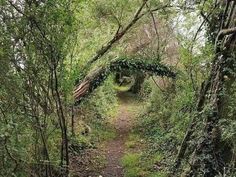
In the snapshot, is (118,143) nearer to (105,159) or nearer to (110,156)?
(110,156)

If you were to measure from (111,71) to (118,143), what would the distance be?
3.11 m

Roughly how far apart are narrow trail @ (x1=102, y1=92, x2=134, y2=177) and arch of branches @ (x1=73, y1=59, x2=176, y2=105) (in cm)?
206

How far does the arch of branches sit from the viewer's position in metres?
13.0

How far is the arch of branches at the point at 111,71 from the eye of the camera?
13016mm

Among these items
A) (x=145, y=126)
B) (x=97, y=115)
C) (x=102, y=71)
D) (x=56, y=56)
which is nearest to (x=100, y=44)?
(x=102, y=71)

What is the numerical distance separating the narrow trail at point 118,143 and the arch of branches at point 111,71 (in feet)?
6.76

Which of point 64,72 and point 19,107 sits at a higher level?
point 64,72

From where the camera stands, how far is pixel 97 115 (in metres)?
15.2

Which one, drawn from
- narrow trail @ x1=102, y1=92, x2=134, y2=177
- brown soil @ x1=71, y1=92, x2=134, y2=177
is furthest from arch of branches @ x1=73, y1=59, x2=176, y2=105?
narrow trail @ x1=102, y1=92, x2=134, y2=177

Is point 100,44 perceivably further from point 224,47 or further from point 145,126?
point 224,47

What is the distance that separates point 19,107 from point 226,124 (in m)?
3.65

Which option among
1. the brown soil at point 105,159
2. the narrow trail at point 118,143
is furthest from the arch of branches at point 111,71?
the narrow trail at point 118,143

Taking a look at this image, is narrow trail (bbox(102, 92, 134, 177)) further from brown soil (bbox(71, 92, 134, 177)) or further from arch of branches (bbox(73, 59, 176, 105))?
arch of branches (bbox(73, 59, 176, 105))

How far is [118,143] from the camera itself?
45.2 feet
